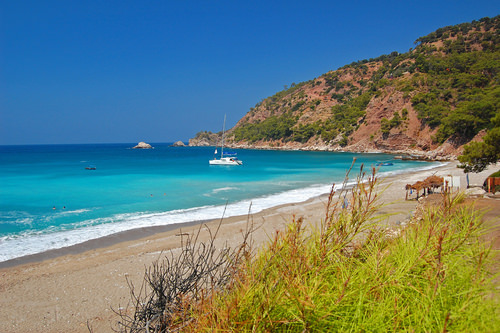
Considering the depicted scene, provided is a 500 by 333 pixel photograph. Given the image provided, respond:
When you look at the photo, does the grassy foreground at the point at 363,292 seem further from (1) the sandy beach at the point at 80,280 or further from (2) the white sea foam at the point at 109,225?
(2) the white sea foam at the point at 109,225

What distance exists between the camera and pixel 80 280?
24.1 ft

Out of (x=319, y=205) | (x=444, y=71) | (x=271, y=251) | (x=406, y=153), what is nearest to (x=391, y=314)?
(x=271, y=251)

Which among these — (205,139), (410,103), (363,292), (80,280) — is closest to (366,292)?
(363,292)

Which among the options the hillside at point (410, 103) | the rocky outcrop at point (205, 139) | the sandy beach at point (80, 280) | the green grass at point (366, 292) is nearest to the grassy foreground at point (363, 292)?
the green grass at point (366, 292)

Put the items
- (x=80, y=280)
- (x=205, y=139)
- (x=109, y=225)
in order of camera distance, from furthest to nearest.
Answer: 1. (x=205, y=139)
2. (x=109, y=225)
3. (x=80, y=280)

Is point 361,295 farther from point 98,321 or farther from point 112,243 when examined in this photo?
point 112,243

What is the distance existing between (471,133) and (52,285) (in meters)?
56.0

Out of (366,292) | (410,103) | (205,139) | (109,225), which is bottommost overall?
(109,225)

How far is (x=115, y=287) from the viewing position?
6.88 metres

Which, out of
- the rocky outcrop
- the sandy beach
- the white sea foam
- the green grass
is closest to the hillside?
the white sea foam

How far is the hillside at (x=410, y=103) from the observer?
164ft

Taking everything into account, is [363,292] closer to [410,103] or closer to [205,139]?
[410,103]

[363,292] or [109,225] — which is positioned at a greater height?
[363,292]

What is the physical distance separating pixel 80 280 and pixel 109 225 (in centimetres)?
597
